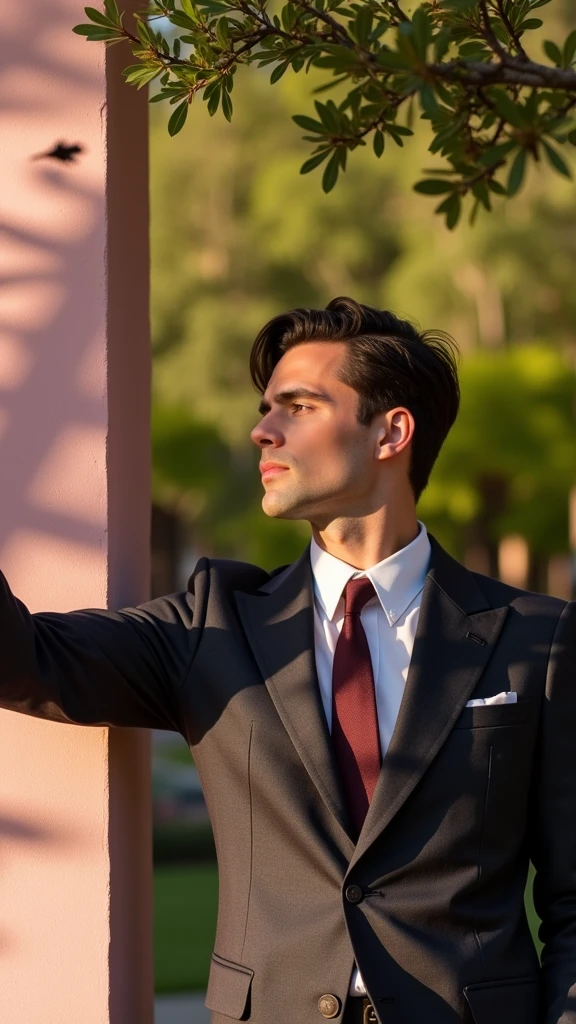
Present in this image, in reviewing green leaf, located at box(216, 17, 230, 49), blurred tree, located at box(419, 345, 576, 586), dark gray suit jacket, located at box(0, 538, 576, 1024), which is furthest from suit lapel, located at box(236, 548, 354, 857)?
blurred tree, located at box(419, 345, 576, 586)

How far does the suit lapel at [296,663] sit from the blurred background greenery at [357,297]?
18.0 metres

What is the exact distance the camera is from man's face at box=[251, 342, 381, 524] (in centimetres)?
272

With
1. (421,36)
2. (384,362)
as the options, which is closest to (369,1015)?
(384,362)

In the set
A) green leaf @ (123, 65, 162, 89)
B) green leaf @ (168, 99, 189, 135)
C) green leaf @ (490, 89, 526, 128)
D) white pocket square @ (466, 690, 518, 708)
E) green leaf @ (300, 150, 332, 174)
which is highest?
green leaf @ (123, 65, 162, 89)

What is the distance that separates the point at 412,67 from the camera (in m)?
1.50

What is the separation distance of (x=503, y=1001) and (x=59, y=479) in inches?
52.2

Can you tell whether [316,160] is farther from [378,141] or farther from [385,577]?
[385,577]

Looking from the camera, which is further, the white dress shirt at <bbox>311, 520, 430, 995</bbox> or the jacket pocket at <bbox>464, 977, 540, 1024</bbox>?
the white dress shirt at <bbox>311, 520, 430, 995</bbox>

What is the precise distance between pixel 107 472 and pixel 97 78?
0.80m

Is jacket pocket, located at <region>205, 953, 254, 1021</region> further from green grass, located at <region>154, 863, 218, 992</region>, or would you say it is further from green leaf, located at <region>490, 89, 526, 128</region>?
green grass, located at <region>154, 863, 218, 992</region>

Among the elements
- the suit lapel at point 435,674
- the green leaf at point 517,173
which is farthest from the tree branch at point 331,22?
the suit lapel at point 435,674

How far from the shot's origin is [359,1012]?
2.45m

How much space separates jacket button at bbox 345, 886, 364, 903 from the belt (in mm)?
179

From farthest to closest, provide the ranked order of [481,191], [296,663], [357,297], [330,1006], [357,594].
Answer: [357,297], [357,594], [296,663], [330,1006], [481,191]
